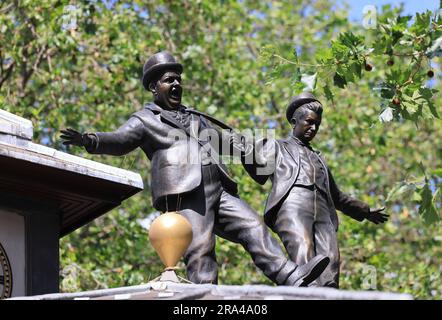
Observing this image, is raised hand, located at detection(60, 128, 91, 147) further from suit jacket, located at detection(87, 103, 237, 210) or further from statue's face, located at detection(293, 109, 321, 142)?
statue's face, located at detection(293, 109, 321, 142)

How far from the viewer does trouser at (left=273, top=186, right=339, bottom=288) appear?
15.0m

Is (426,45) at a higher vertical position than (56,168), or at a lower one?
higher

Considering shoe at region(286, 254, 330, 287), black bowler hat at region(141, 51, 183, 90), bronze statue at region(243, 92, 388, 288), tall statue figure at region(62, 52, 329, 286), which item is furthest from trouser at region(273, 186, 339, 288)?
black bowler hat at region(141, 51, 183, 90)

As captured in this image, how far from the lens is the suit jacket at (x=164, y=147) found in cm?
1511

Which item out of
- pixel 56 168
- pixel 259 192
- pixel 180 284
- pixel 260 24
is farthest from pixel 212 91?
pixel 180 284

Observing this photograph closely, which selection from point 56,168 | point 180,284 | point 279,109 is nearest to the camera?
point 180,284

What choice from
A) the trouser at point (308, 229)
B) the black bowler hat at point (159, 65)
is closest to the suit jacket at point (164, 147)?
the black bowler hat at point (159, 65)

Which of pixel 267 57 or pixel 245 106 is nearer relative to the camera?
pixel 267 57

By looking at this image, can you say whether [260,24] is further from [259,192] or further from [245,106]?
[259,192]

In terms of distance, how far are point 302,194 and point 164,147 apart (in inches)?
60.9

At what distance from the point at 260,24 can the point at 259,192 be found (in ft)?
24.3

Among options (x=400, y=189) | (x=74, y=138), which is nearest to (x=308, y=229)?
(x=74, y=138)

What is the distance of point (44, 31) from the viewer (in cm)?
2717

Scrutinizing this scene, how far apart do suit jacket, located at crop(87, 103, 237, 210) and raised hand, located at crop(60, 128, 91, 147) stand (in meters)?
0.18
